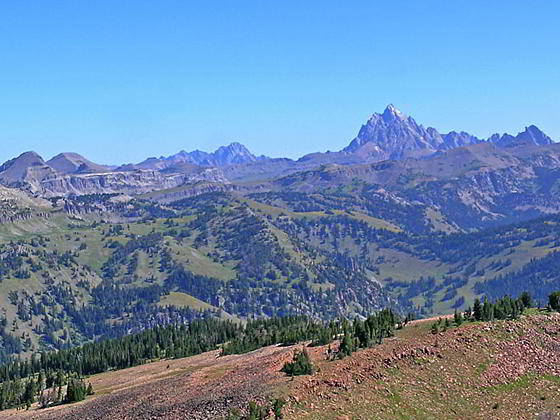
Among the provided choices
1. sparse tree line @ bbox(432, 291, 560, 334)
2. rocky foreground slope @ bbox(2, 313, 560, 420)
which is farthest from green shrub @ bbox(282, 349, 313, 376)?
sparse tree line @ bbox(432, 291, 560, 334)

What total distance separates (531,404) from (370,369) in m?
21.7

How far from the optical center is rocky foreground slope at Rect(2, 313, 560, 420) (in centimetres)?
8450

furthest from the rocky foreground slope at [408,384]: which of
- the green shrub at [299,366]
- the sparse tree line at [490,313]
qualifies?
the sparse tree line at [490,313]

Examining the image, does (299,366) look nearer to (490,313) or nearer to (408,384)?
(408,384)

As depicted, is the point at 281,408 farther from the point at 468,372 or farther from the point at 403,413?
the point at 468,372

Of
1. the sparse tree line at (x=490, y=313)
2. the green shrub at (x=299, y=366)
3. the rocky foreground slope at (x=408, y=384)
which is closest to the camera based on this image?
the rocky foreground slope at (x=408, y=384)

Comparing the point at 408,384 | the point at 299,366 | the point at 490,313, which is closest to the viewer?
the point at 408,384

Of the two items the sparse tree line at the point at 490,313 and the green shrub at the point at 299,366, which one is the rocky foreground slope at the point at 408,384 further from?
the sparse tree line at the point at 490,313

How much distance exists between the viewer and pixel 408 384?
293 ft

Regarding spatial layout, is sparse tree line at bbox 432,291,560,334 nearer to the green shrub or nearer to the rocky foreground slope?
the rocky foreground slope

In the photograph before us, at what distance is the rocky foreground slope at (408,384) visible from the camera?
8450cm

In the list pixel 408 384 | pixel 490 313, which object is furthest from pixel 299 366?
pixel 490 313

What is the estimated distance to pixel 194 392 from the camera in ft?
323

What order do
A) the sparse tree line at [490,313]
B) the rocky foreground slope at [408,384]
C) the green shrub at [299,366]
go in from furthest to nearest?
1. the sparse tree line at [490,313]
2. the green shrub at [299,366]
3. the rocky foreground slope at [408,384]
